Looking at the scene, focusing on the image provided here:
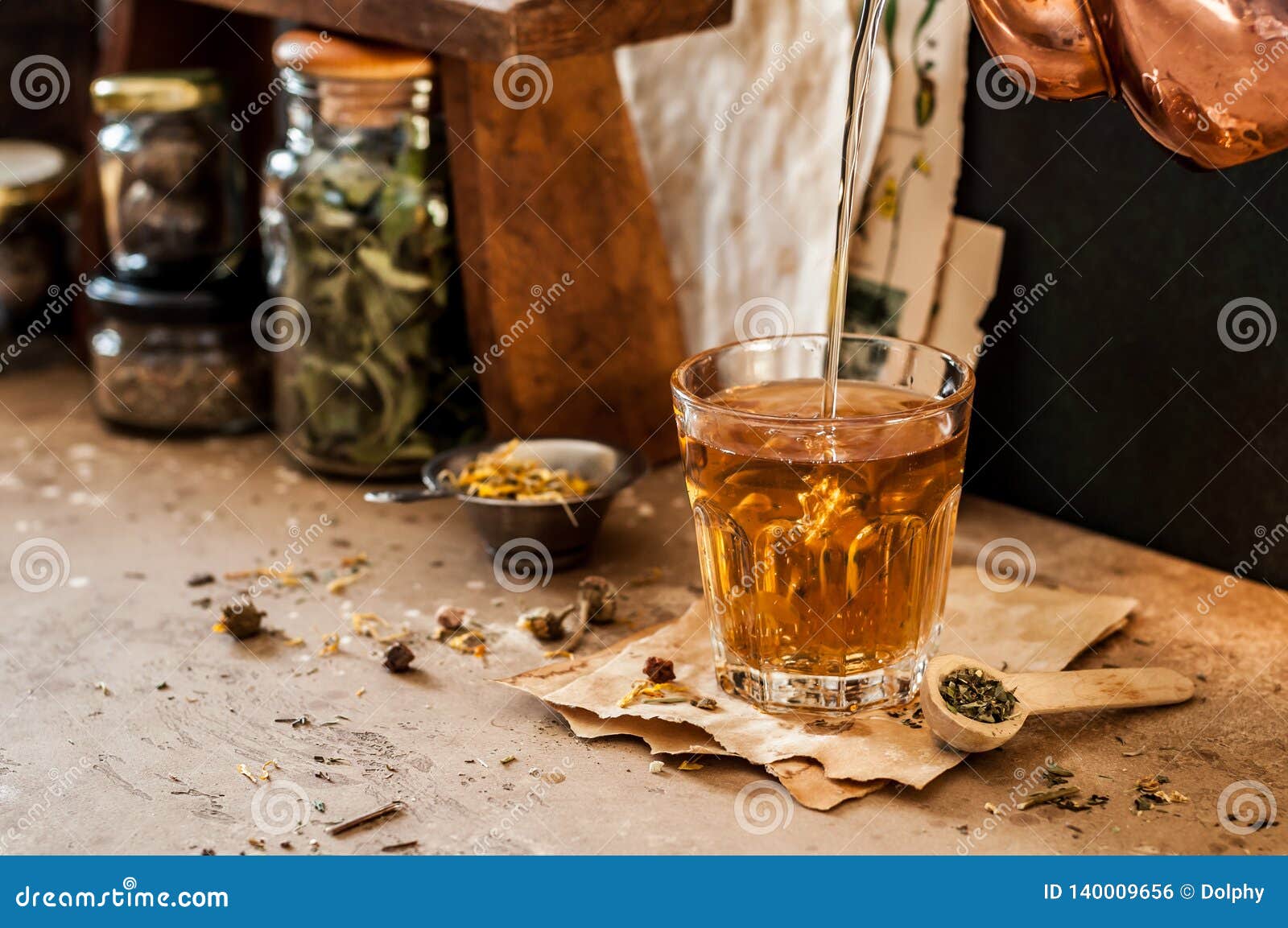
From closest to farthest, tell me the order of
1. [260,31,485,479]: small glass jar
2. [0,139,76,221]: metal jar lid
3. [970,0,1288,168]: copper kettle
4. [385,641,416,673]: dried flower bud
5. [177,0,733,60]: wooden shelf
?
[970,0,1288,168]: copper kettle < [385,641,416,673]: dried flower bud < [177,0,733,60]: wooden shelf < [260,31,485,479]: small glass jar < [0,139,76,221]: metal jar lid

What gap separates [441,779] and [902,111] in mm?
849

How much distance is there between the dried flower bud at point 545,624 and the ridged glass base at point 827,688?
0.66ft

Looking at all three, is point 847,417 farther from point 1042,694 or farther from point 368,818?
point 368,818

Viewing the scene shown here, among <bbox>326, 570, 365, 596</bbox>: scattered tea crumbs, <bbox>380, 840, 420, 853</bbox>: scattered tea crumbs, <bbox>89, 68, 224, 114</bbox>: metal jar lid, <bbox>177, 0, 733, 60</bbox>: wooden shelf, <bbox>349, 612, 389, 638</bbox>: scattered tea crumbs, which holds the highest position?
<bbox>177, 0, 733, 60</bbox>: wooden shelf

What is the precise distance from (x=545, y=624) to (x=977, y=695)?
39cm

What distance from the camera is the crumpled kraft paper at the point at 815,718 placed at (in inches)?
39.0

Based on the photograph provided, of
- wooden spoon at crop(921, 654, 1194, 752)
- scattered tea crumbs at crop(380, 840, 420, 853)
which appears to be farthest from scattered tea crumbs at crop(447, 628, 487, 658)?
wooden spoon at crop(921, 654, 1194, 752)

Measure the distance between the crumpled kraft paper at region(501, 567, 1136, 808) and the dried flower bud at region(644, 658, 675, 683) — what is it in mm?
14

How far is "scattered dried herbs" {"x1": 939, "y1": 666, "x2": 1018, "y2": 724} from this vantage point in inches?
39.5

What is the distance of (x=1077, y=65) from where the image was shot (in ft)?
3.29

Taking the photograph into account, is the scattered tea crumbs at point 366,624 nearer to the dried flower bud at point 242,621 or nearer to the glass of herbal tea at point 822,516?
the dried flower bud at point 242,621

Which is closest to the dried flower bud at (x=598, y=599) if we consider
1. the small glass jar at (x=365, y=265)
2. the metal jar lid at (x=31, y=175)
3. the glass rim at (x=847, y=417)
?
the glass rim at (x=847, y=417)

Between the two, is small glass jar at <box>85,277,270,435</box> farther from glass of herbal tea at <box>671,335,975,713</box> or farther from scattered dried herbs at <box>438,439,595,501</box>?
glass of herbal tea at <box>671,335,975,713</box>

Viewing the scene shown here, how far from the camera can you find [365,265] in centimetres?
148
